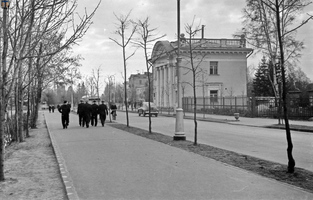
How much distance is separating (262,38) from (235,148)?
2270cm

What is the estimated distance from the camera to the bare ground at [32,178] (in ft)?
20.2

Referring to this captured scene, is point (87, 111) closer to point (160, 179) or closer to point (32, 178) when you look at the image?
point (32, 178)

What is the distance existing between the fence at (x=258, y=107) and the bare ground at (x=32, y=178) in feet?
54.6

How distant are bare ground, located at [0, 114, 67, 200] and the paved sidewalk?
23cm

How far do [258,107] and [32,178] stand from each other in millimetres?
28034

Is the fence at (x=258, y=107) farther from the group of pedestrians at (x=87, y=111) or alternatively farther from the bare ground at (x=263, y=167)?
the bare ground at (x=263, y=167)

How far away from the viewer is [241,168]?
26.6 feet

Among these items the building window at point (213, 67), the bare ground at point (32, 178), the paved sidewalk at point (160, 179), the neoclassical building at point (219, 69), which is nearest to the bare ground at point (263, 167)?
the paved sidewalk at point (160, 179)

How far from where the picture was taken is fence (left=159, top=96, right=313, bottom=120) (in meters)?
27.4

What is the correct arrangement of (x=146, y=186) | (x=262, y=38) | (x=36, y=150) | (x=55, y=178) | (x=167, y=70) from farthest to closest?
(x=167, y=70) → (x=262, y=38) → (x=36, y=150) → (x=55, y=178) → (x=146, y=186)

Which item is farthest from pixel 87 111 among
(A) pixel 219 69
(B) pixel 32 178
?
(A) pixel 219 69

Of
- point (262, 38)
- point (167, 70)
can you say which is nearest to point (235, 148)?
point (262, 38)

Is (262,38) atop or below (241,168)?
atop

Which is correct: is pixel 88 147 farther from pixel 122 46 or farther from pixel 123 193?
pixel 122 46
